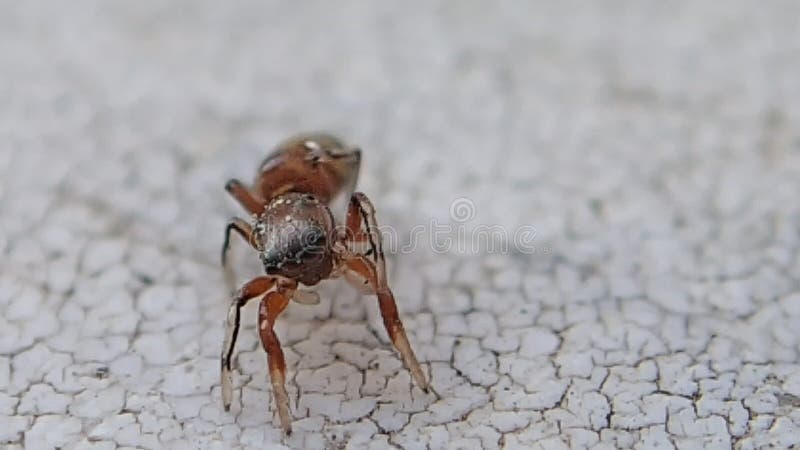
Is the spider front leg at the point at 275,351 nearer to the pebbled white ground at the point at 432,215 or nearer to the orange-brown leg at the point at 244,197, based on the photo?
the pebbled white ground at the point at 432,215

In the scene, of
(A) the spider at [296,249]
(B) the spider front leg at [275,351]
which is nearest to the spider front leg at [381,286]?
(A) the spider at [296,249]

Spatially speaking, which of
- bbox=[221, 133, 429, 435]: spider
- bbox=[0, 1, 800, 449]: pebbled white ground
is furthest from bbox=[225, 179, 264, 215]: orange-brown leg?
bbox=[0, 1, 800, 449]: pebbled white ground

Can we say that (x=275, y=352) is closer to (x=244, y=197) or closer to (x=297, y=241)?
(x=297, y=241)

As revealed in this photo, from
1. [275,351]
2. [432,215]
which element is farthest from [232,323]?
[432,215]

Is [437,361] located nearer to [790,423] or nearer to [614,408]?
[614,408]

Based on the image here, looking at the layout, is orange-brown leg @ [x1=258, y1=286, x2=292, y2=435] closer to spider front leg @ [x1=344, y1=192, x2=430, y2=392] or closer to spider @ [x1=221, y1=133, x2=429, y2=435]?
spider @ [x1=221, y1=133, x2=429, y2=435]

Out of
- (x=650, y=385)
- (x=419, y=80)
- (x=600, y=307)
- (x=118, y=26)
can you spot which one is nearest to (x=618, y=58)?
(x=419, y=80)

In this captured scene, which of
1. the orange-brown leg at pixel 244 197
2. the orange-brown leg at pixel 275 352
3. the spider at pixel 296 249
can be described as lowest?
the orange-brown leg at pixel 275 352
